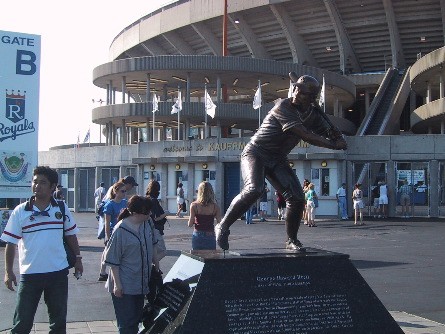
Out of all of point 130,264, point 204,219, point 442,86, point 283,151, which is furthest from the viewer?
point 442,86

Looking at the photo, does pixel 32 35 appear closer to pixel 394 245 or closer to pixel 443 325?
pixel 394 245

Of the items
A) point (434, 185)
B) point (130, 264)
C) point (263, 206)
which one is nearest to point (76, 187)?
point (263, 206)

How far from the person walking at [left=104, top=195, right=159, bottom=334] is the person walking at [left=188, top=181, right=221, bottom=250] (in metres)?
2.88

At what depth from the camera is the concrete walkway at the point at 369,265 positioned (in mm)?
8289

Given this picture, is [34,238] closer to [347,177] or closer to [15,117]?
[15,117]

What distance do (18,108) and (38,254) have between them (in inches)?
484

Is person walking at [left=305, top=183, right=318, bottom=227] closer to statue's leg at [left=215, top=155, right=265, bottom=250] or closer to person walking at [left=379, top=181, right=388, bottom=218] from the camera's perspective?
person walking at [left=379, top=181, right=388, bottom=218]

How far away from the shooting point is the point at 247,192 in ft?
23.2

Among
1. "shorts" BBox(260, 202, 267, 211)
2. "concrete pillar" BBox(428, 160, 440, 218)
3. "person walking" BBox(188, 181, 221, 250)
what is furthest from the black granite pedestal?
"concrete pillar" BBox(428, 160, 440, 218)

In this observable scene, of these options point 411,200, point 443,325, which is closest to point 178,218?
point 411,200

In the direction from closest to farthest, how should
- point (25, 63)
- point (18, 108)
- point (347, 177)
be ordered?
point (18, 108) < point (25, 63) < point (347, 177)

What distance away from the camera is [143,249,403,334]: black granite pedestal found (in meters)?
5.93

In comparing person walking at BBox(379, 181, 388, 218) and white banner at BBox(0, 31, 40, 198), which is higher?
white banner at BBox(0, 31, 40, 198)

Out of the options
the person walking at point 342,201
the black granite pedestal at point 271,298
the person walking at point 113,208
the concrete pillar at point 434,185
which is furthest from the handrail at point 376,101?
the black granite pedestal at point 271,298
